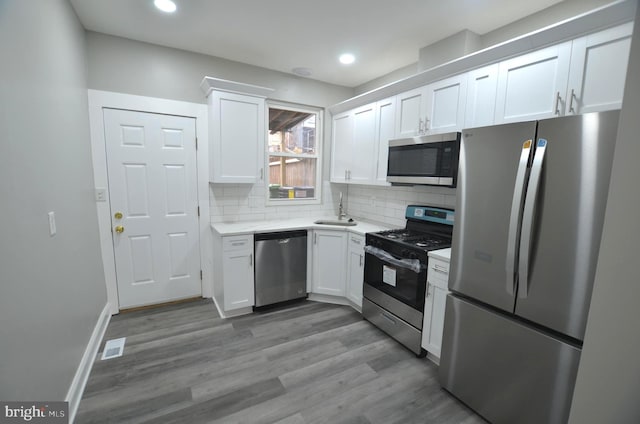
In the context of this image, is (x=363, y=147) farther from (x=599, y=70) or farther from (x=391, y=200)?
(x=599, y=70)

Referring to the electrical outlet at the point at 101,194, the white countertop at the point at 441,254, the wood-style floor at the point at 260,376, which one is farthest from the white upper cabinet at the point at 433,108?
the electrical outlet at the point at 101,194

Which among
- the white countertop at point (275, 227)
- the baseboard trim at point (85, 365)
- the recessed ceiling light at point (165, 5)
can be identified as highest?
the recessed ceiling light at point (165, 5)

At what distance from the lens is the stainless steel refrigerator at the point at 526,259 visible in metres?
1.35

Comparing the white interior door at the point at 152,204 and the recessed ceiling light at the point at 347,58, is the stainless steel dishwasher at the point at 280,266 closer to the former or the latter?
the white interior door at the point at 152,204

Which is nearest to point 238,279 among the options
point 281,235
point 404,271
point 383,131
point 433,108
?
point 281,235

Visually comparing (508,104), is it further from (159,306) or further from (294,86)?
(159,306)

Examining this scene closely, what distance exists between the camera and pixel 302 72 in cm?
351

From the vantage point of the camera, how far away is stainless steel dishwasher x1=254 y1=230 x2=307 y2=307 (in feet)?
10.1

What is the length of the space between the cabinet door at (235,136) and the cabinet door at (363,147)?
1.12m

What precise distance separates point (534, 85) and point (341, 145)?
7.19 feet

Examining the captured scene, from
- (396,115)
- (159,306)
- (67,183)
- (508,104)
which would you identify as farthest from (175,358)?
(508,104)

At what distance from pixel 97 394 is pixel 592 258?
3004mm

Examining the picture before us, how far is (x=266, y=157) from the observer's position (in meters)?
3.57

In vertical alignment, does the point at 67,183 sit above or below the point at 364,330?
above
